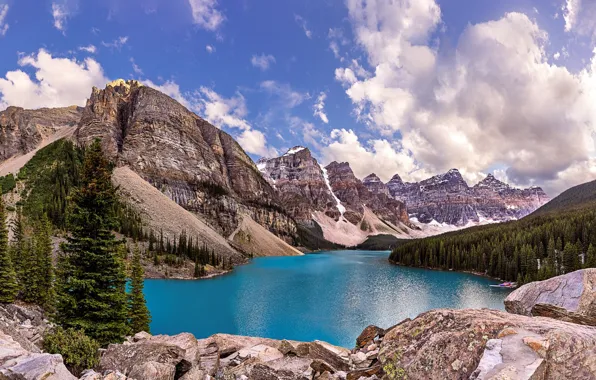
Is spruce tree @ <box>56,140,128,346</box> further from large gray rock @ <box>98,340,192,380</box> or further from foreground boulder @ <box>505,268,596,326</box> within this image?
foreground boulder @ <box>505,268,596,326</box>

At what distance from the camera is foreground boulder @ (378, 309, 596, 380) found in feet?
15.1

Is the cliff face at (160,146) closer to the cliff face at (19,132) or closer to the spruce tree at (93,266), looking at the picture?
the cliff face at (19,132)

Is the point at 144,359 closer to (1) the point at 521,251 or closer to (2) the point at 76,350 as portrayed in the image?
(2) the point at 76,350

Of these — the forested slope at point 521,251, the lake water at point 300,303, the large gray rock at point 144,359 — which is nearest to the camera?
the large gray rock at point 144,359

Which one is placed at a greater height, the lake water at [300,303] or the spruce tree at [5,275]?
the spruce tree at [5,275]

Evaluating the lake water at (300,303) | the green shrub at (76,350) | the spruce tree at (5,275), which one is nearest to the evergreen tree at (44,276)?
the spruce tree at (5,275)

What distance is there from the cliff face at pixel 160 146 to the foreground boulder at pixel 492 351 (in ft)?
532

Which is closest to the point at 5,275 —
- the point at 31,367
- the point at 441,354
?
the point at 31,367

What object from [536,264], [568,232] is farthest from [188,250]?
[568,232]

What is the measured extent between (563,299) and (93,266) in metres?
19.8

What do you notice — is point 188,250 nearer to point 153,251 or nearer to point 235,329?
point 153,251

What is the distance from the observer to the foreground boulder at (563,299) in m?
8.45

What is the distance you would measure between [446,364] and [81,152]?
516ft

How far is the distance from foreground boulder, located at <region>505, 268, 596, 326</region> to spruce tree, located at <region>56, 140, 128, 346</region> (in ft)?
58.6
